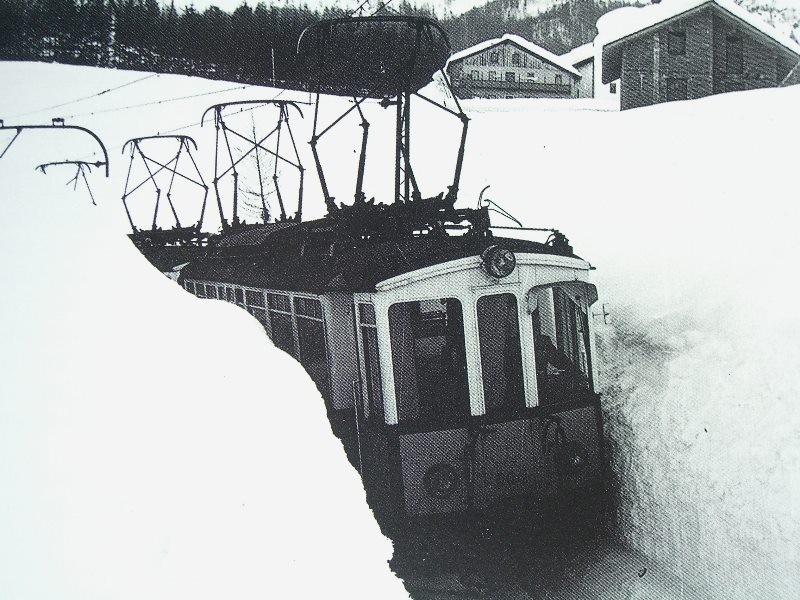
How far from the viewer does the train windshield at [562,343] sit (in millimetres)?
5984

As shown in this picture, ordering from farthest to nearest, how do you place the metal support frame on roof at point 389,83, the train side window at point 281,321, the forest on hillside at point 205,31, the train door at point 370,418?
the train side window at point 281,321
the metal support frame on roof at point 389,83
the train door at point 370,418
the forest on hillside at point 205,31

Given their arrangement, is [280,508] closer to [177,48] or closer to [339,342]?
[339,342]

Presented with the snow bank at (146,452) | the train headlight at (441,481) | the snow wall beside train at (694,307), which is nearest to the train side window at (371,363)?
the train headlight at (441,481)

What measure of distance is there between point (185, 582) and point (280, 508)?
1.61 feet

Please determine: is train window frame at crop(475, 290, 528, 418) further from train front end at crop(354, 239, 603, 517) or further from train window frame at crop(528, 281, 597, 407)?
train window frame at crop(528, 281, 597, 407)

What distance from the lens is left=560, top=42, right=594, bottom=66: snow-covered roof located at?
8320 millimetres

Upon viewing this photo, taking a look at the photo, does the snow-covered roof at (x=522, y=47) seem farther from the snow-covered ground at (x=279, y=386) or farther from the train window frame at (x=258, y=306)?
the train window frame at (x=258, y=306)

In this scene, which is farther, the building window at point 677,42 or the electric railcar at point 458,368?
the building window at point 677,42

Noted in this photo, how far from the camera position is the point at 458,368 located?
5504 millimetres

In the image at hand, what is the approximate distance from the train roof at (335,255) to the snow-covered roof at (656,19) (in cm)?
346

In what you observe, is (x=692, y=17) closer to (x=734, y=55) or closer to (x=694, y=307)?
(x=734, y=55)

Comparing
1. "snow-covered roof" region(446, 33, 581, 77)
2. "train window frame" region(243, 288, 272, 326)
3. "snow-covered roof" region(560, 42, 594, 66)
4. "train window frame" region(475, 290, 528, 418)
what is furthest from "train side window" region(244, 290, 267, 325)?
"snow-covered roof" region(560, 42, 594, 66)

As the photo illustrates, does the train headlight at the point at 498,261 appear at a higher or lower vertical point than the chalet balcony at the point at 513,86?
lower

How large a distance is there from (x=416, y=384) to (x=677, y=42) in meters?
6.96
